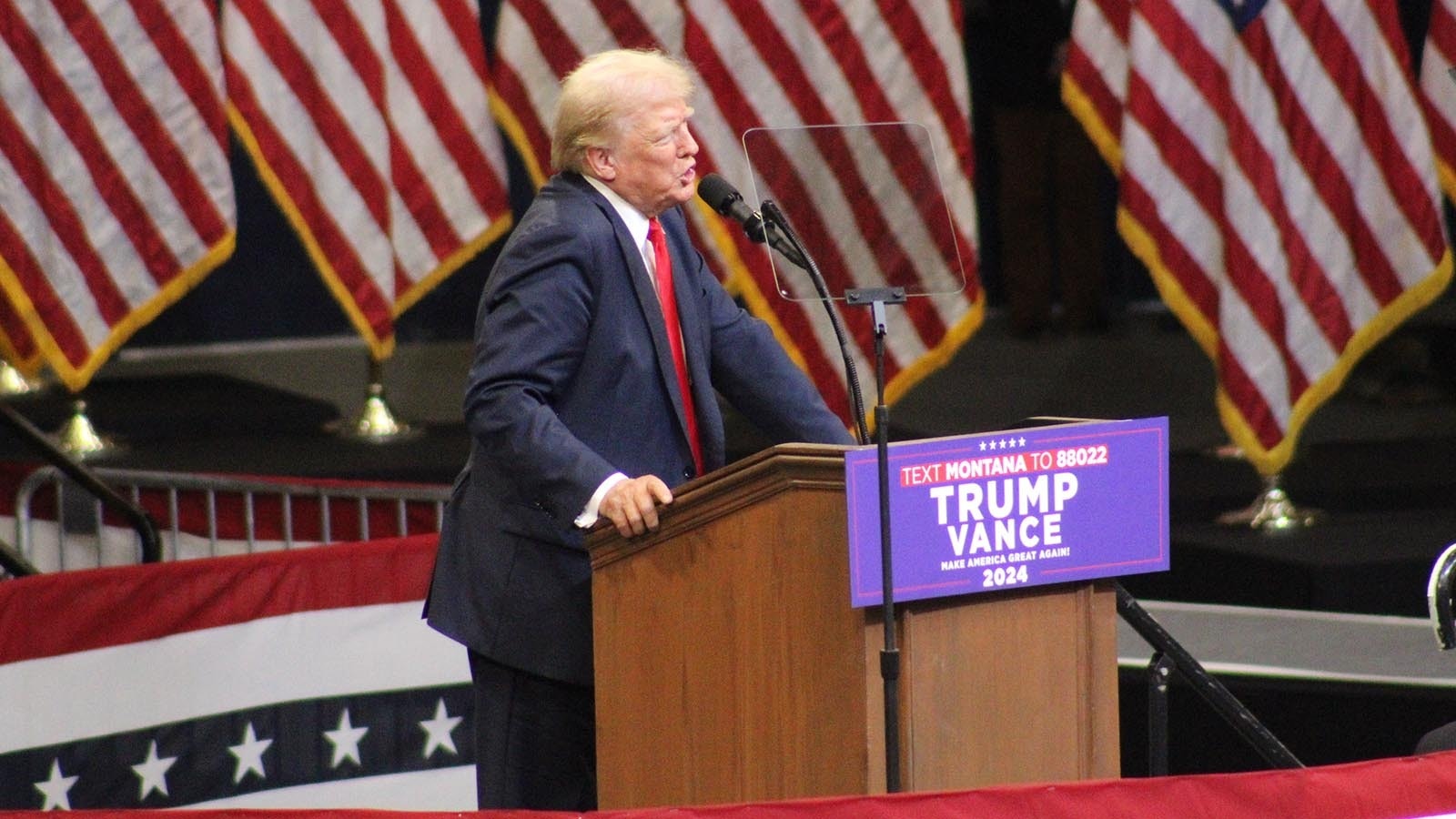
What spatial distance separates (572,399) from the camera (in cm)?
313

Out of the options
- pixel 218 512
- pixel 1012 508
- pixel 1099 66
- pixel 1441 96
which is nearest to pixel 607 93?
pixel 1012 508

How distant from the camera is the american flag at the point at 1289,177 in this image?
6199 millimetres

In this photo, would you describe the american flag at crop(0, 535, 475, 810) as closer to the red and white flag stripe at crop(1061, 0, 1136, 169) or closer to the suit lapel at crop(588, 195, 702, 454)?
the suit lapel at crop(588, 195, 702, 454)

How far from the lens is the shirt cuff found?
2.93 m

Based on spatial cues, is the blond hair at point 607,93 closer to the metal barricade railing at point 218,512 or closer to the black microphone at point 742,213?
the black microphone at point 742,213

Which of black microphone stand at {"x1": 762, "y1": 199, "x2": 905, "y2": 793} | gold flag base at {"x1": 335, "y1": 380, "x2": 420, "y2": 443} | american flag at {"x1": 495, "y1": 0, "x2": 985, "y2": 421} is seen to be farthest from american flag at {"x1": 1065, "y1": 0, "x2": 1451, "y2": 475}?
black microphone stand at {"x1": 762, "y1": 199, "x2": 905, "y2": 793}

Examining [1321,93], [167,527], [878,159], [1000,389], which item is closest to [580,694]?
[878,159]

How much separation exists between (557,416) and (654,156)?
0.43 meters

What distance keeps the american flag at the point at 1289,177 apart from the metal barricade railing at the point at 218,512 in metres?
2.53

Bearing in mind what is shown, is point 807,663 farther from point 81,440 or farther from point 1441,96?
point 81,440

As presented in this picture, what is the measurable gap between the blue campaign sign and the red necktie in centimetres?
59

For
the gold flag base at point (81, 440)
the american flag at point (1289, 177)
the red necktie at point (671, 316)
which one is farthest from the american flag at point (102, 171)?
the red necktie at point (671, 316)

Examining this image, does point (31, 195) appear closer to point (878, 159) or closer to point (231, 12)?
point (231, 12)

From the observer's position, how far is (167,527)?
18.9 ft
